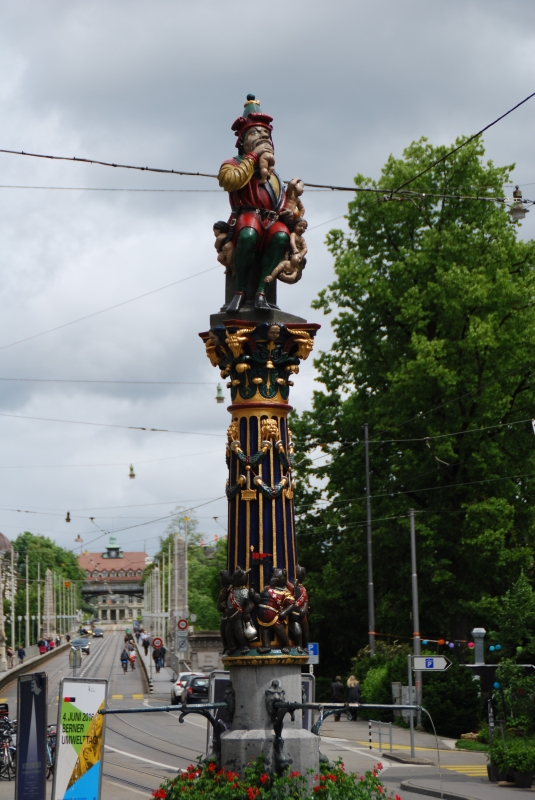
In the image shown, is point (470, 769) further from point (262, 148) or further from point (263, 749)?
point (262, 148)

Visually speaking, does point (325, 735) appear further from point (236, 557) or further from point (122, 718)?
point (236, 557)

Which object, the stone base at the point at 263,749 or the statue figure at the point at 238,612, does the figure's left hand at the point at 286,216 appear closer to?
the statue figure at the point at 238,612

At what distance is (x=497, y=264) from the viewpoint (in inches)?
1372

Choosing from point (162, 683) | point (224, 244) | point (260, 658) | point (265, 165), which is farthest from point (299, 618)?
point (162, 683)

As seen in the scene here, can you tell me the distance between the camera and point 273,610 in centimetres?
1070

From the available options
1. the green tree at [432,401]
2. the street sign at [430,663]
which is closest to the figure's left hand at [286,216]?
the street sign at [430,663]

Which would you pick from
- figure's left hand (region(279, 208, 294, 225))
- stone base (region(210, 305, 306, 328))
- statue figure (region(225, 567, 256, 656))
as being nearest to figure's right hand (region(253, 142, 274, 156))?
figure's left hand (region(279, 208, 294, 225))

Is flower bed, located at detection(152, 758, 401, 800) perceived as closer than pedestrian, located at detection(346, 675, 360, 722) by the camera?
Yes

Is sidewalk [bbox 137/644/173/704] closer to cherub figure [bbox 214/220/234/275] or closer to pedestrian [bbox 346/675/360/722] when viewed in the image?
pedestrian [bbox 346/675/360/722]

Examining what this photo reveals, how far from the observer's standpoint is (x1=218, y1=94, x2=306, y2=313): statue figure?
1159 cm

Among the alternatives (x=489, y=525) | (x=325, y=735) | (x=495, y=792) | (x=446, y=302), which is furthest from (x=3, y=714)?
(x=446, y=302)

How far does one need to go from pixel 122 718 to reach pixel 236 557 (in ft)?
93.0

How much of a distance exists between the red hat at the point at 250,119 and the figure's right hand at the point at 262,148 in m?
0.21

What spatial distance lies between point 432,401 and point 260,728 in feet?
81.7
